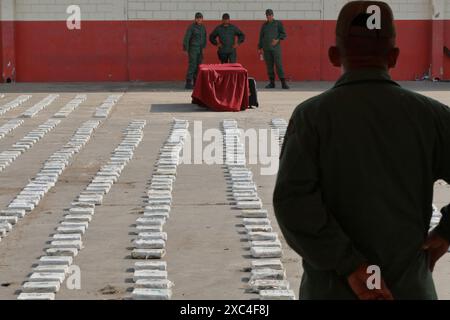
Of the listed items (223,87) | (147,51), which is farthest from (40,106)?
(147,51)

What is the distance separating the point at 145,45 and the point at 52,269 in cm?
2003

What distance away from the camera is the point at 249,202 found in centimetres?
946

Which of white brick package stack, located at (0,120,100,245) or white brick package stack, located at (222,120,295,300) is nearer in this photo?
white brick package stack, located at (222,120,295,300)

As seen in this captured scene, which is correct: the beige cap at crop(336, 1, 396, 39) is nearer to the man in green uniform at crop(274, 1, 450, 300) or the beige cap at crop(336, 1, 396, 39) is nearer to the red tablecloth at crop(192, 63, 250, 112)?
the man in green uniform at crop(274, 1, 450, 300)

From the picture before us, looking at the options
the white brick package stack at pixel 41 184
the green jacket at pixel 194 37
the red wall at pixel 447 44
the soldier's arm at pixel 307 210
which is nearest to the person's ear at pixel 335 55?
the soldier's arm at pixel 307 210

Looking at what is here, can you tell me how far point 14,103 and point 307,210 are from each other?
1763 cm

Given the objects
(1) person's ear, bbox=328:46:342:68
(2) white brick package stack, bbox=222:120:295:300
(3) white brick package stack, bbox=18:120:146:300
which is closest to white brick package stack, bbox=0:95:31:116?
(3) white brick package stack, bbox=18:120:146:300

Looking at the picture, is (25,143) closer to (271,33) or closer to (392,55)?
(271,33)

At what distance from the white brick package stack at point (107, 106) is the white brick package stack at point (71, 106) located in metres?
0.48

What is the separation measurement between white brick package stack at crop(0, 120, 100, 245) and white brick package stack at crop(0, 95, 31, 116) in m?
4.17

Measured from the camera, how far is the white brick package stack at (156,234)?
20.8 ft

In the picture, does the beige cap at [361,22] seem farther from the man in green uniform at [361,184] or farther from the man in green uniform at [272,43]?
the man in green uniform at [272,43]

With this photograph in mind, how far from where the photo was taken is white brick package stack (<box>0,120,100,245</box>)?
876 centimetres

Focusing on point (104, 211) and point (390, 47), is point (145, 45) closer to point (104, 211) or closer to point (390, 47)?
point (104, 211)
